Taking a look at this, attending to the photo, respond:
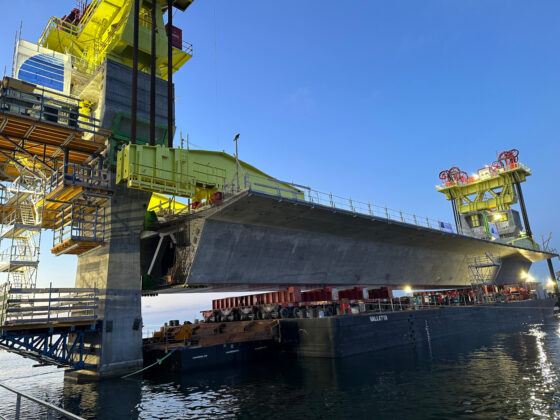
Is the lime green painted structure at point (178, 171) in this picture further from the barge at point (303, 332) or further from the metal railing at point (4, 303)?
the barge at point (303, 332)

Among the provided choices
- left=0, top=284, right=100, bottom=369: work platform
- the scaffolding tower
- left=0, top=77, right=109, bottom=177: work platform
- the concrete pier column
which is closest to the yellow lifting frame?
left=0, top=77, right=109, bottom=177: work platform

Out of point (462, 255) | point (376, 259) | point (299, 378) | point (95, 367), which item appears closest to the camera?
point (299, 378)

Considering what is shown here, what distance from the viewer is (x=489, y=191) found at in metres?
69.9

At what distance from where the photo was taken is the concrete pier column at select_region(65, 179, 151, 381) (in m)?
25.1

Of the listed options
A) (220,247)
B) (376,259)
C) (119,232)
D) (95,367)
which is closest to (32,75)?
(119,232)

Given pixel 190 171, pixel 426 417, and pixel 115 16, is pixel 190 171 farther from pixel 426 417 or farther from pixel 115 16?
pixel 426 417

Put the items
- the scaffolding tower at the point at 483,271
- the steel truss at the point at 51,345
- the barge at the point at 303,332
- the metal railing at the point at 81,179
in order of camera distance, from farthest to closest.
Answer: the scaffolding tower at the point at 483,271
the barge at the point at 303,332
the metal railing at the point at 81,179
the steel truss at the point at 51,345

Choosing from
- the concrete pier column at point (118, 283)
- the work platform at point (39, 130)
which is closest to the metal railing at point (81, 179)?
the concrete pier column at point (118, 283)

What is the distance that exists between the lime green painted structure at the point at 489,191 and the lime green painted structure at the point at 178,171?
2133 inches

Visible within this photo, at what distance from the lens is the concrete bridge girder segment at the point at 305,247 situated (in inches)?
1095

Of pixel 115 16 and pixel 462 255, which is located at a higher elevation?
pixel 115 16

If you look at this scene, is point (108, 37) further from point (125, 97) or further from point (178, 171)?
point (178, 171)

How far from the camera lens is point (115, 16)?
33812 millimetres

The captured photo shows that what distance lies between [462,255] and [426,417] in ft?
148
